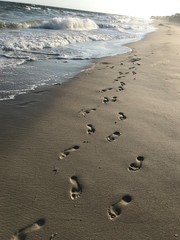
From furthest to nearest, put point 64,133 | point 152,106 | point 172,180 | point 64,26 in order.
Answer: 1. point 64,26
2. point 152,106
3. point 64,133
4. point 172,180

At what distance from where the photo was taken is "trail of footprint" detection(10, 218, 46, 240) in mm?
2801

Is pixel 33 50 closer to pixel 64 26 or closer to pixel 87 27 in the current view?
pixel 64 26

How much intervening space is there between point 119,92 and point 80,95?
3.03 feet

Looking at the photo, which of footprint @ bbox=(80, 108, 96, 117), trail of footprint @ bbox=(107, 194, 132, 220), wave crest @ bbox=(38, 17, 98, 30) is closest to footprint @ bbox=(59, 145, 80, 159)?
trail of footprint @ bbox=(107, 194, 132, 220)

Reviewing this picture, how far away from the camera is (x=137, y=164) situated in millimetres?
4055

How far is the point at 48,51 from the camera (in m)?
12.2

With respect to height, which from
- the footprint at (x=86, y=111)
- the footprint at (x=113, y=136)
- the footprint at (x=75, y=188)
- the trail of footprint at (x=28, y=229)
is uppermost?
the footprint at (x=86, y=111)

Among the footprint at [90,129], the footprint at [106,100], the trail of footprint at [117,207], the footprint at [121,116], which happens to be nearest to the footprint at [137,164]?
the trail of footprint at [117,207]

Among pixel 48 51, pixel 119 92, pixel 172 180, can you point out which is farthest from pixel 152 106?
pixel 48 51

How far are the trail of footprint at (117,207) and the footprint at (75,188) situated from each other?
1.35ft

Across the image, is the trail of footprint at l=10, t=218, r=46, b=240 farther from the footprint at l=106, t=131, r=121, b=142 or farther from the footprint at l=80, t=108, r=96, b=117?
the footprint at l=80, t=108, r=96, b=117

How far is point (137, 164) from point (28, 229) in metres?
1.75

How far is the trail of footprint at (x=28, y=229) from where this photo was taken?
2.80m

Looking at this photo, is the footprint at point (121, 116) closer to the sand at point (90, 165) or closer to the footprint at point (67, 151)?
the sand at point (90, 165)
